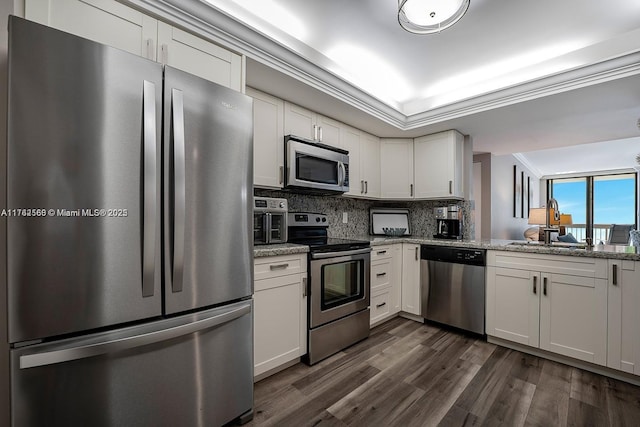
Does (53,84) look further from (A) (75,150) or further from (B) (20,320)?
(B) (20,320)

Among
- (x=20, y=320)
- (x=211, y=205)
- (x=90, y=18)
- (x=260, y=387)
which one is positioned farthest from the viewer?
(x=260, y=387)

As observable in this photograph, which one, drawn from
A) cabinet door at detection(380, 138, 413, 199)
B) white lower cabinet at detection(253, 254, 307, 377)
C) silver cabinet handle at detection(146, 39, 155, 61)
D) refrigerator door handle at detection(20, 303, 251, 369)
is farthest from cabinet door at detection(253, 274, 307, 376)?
cabinet door at detection(380, 138, 413, 199)

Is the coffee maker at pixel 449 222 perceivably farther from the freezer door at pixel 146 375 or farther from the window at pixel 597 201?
the window at pixel 597 201

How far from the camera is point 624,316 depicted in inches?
80.0

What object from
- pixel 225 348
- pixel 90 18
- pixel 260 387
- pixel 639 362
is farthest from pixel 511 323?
pixel 90 18

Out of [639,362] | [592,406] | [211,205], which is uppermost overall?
[211,205]

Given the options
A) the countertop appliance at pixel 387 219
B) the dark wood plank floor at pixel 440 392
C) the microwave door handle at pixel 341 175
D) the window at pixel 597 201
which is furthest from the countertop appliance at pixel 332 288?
the window at pixel 597 201

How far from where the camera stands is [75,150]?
1023 mm

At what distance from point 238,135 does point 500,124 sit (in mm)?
2886

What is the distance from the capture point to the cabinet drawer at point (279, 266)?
6.25ft

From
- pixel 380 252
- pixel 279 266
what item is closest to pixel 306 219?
pixel 279 266

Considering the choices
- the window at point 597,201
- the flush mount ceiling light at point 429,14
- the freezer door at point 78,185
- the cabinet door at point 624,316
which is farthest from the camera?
the window at point 597,201

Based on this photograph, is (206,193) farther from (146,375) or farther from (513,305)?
(513,305)

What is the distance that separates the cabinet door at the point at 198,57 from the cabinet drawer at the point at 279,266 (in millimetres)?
1125
